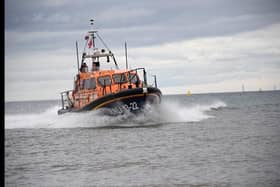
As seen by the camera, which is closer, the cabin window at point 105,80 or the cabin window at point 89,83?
the cabin window at point 105,80

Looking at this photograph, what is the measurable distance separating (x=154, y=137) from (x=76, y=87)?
8165mm

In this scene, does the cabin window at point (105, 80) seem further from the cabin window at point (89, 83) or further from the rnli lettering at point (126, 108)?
the rnli lettering at point (126, 108)

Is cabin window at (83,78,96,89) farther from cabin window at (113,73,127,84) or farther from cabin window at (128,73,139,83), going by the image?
cabin window at (128,73,139,83)

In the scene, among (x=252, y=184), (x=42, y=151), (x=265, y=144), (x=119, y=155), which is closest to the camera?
(x=252, y=184)

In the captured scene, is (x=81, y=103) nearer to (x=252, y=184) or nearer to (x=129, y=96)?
(x=129, y=96)

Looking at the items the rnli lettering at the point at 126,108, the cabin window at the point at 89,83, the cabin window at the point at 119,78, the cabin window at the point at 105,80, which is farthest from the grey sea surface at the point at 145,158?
the cabin window at the point at 89,83

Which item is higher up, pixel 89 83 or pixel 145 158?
pixel 89 83

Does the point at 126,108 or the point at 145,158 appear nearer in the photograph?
the point at 145,158

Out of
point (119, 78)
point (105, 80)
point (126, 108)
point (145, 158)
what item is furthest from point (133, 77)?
point (145, 158)

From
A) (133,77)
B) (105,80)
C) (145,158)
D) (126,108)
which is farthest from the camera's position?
(133,77)

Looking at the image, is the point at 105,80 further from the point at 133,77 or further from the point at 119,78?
the point at 133,77

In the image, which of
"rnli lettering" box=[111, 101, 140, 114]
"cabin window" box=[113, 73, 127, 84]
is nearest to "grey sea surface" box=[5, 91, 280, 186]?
"rnli lettering" box=[111, 101, 140, 114]

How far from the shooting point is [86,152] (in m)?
12.8

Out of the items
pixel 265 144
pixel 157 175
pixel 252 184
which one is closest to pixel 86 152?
pixel 157 175
